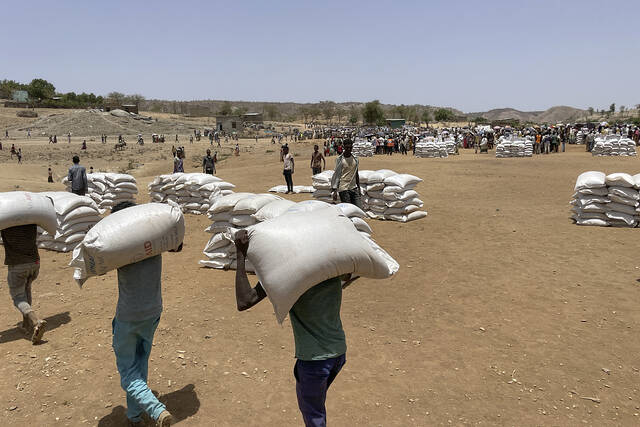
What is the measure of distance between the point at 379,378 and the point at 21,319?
4356 mm

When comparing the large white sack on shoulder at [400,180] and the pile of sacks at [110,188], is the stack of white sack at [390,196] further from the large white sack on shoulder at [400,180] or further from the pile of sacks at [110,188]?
the pile of sacks at [110,188]

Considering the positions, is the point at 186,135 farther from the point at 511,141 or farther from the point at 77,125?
the point at 511,141

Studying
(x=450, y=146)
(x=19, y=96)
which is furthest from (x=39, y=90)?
(x=450, y=146)

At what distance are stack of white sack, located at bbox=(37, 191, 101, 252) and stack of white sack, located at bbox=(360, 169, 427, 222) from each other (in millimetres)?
5692

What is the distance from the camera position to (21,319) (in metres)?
5.21

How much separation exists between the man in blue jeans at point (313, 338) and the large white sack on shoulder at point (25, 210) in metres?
3.33

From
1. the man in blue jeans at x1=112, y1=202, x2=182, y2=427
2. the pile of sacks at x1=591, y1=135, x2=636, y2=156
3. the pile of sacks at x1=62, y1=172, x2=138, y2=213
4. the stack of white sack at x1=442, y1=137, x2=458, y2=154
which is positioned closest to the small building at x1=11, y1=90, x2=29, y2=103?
the stack of white sack at x1=442, y1=137, x2=458, y2=154

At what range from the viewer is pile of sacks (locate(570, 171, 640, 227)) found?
28.8 ft

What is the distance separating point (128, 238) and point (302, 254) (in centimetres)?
135

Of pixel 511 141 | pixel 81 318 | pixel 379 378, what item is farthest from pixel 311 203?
pixel 511 141

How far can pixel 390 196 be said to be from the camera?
31.6ft

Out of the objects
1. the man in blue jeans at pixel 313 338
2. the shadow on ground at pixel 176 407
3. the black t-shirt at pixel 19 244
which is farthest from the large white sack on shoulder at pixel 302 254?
the black t-shirt at pixel 19 244

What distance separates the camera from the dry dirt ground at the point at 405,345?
342 centimetres

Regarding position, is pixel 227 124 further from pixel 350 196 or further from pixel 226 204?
pixel 226 204
